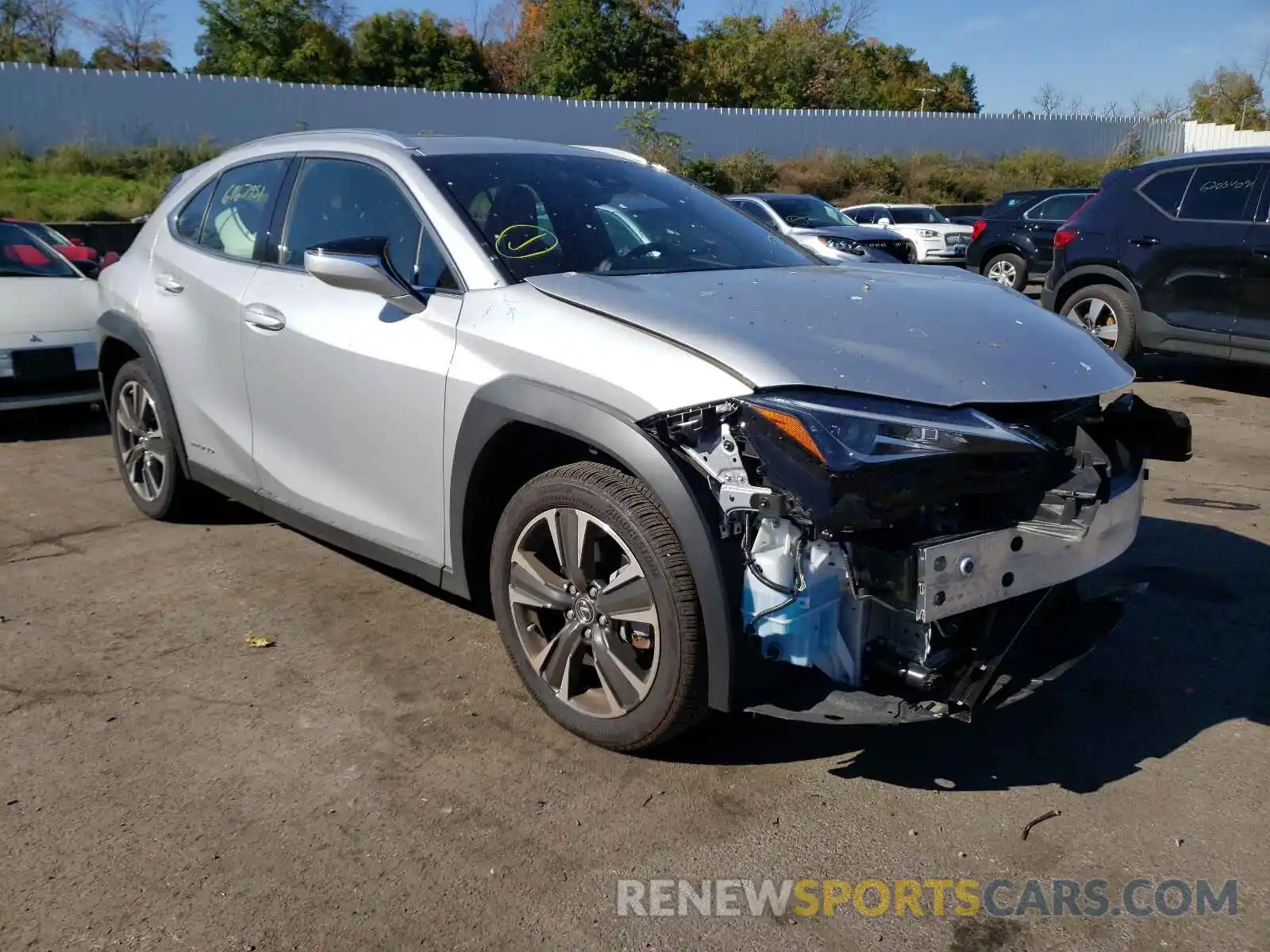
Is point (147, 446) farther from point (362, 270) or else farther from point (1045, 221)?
point (1045, 221)

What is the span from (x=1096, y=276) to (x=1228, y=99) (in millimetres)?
51049

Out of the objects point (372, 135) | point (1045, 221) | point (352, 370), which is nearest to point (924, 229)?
point (1045, 221)

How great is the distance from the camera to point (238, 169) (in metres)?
4.87

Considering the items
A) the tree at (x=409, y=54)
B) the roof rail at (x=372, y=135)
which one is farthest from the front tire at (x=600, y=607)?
the tree at (x=409, y=54)

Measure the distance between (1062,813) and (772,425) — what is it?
4.40 ft

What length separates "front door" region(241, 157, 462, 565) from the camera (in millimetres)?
3592

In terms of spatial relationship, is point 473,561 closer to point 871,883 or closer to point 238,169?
point 871,883

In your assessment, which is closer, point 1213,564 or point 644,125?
point 1213,564

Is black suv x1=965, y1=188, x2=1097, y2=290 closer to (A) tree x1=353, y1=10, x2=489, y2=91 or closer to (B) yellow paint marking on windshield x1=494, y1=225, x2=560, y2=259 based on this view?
(B) yellow paint marking on windshield x1=494, y1=225, x2=560, y2=259

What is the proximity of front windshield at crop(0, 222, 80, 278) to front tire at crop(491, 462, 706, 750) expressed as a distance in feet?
19.9

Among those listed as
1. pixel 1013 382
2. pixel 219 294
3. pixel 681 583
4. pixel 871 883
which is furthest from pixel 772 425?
pixel 219 294

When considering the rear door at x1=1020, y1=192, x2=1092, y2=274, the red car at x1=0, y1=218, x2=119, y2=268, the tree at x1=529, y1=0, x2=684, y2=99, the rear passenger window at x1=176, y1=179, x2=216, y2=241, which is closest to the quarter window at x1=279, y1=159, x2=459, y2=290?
the rear passenger window at x1=176, y1=179, x2=216, y2=241

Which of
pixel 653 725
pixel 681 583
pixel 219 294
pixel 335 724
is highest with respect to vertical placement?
pixel 219 294

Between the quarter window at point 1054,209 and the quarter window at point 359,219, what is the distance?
558 inches
